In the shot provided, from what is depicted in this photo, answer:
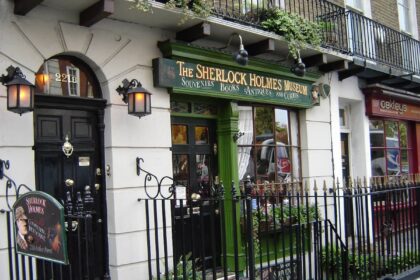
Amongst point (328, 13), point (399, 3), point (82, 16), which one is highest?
point (399, 3)

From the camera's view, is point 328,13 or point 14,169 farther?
point 328,13

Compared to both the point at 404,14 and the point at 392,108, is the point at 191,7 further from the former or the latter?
the point at 404,14

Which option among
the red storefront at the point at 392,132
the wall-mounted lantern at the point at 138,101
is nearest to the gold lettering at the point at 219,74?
the wall-mounted lantern at the point at 138,101

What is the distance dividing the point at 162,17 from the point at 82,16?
1.04m

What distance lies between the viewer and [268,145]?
337 inches

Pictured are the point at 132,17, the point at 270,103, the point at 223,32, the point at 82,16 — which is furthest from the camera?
the point at 270,103

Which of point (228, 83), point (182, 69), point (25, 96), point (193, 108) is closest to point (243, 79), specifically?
point (228, 83)

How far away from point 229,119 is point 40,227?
4.25 metres

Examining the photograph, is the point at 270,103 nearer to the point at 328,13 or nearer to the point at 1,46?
the point at 328,13

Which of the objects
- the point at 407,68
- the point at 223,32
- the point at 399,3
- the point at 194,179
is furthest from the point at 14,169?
the point at 399,3

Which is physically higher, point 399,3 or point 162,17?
point 399,3

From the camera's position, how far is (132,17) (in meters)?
6.12

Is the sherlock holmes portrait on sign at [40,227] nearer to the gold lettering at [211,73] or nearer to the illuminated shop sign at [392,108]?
the gold lettering at [211,73]

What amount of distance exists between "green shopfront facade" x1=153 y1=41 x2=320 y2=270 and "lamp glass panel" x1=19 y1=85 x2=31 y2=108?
188cm
